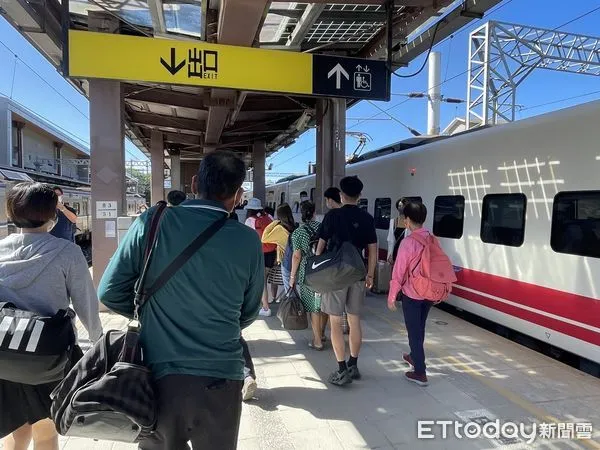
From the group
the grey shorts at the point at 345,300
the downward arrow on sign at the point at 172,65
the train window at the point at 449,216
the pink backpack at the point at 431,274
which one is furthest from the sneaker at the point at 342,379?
the downward arrow on sign at the point at 172,65

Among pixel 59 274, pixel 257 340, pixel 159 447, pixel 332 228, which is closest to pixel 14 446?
pixel 59 274

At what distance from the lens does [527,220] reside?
5.08 meters

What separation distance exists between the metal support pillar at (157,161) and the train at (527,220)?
11807mm

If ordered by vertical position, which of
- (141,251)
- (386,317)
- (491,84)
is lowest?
(386,317)

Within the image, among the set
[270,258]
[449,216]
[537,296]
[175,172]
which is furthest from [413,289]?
[175,172]

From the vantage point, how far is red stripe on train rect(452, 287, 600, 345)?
423 centimetres

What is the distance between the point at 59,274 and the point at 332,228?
95.5 inches

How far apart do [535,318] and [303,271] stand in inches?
102

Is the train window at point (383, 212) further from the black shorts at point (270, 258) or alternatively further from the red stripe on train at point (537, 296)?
the black shorts at point (270, 258)

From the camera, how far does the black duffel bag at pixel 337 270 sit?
12.1ft

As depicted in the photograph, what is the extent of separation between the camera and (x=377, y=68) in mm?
6160

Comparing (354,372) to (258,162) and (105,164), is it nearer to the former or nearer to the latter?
(105,164)

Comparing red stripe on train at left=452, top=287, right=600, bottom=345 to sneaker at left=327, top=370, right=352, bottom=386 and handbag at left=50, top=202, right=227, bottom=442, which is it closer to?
sneaker at left=327, top=370, right=352, bottom=386

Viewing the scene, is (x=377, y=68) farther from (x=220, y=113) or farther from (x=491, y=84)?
(x=491, y=84)
